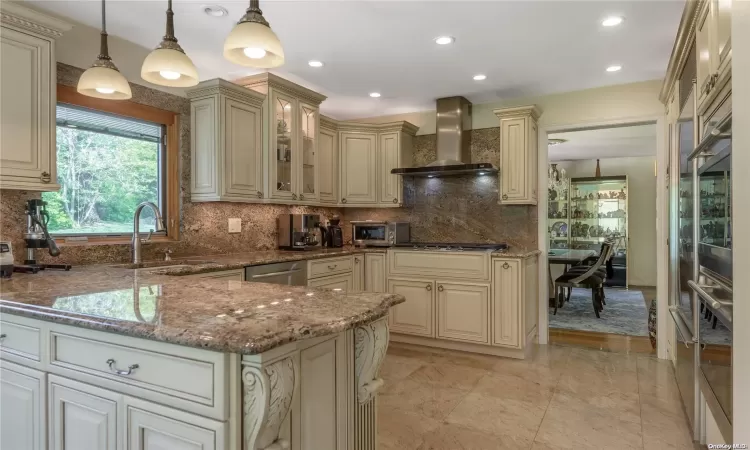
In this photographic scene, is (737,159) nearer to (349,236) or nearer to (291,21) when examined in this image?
(291,21)

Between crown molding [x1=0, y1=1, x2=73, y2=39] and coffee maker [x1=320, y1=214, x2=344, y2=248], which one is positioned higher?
crown molding [x1=0, y1=1, x2=73, y2=39]

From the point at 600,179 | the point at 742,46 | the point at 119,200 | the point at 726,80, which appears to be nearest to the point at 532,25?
the point at 726,80

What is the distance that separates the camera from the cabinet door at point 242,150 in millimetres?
3271

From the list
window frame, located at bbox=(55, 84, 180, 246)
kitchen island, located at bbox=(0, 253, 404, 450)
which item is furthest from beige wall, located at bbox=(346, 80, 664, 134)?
kitchen island, located at bbox=(0, 253, 404, 450)

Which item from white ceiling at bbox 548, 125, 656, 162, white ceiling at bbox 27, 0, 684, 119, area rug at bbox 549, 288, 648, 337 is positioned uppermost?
white ceiling at bbox 27, 0, 684, 119

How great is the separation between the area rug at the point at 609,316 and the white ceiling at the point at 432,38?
8.23ft

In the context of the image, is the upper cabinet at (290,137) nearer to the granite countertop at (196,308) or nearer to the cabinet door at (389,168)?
the cabinet door at (389,168)

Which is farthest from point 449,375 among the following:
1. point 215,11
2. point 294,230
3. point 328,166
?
point 215,11

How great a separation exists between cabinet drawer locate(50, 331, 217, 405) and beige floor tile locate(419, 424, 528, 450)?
1515mm

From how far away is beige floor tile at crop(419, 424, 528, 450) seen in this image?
2242mm

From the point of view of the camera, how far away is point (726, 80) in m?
1.48

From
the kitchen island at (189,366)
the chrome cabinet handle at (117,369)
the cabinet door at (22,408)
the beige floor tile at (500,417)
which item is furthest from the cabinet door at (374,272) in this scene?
the chrome cabinet handle at (117,369)

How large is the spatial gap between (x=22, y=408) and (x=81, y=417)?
33 centimetres

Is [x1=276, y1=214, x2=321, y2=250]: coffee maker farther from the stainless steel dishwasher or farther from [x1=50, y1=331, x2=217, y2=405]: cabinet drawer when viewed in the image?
[x1=50, y1=331, x2=217, y2=405]: cabinet drawer
